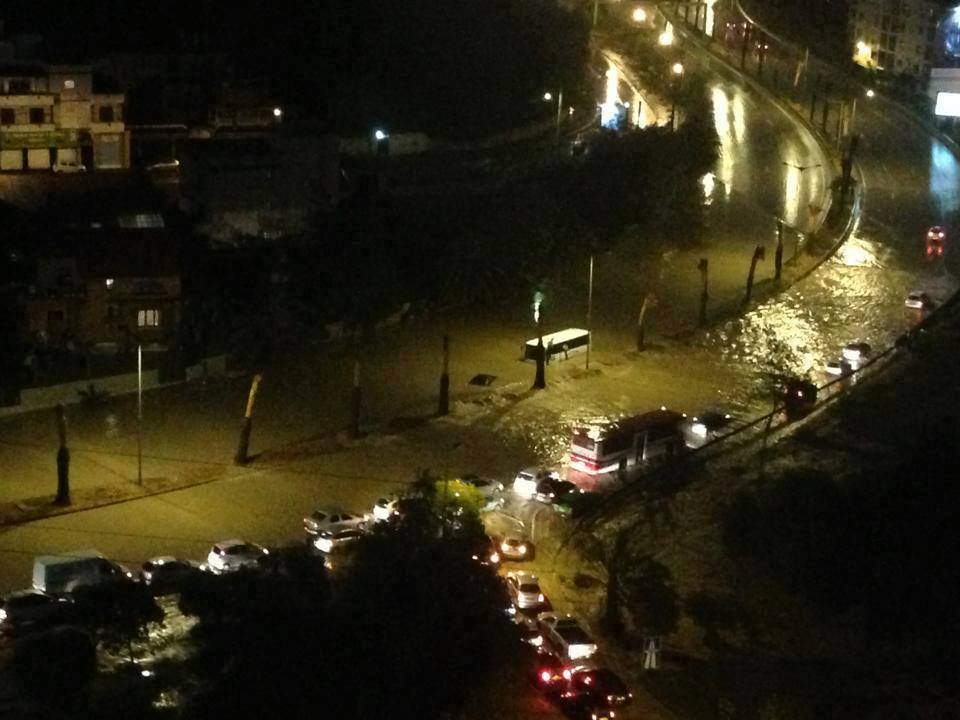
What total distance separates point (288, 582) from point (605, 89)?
22764 mm

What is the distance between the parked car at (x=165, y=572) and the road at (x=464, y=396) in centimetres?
71

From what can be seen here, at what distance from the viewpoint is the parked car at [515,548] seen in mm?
12891

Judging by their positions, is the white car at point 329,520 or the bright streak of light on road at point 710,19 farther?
the bright streak of light on road at point 710,19

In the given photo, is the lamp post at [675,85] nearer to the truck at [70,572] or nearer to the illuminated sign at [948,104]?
the illuminated sign at [948,104]

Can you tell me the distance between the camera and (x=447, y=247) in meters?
20.9

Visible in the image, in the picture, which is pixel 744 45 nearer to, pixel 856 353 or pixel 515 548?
pixel 856 353

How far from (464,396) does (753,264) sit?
6462mm

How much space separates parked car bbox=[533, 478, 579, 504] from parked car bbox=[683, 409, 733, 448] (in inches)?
88.9

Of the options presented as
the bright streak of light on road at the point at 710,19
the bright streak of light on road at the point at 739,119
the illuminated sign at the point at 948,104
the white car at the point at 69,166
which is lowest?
the white car at the point at 69,166

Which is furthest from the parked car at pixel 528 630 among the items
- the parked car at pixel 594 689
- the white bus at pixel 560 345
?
the white bus at pixel 560 345

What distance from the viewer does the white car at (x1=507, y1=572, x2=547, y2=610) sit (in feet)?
39.0

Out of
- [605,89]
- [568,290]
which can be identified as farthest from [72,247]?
[605,89]

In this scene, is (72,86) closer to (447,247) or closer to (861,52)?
(447,247)

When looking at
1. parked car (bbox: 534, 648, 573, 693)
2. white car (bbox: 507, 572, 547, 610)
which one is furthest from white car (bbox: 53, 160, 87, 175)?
parked car (bbox: 534, 648, 573, 693)
